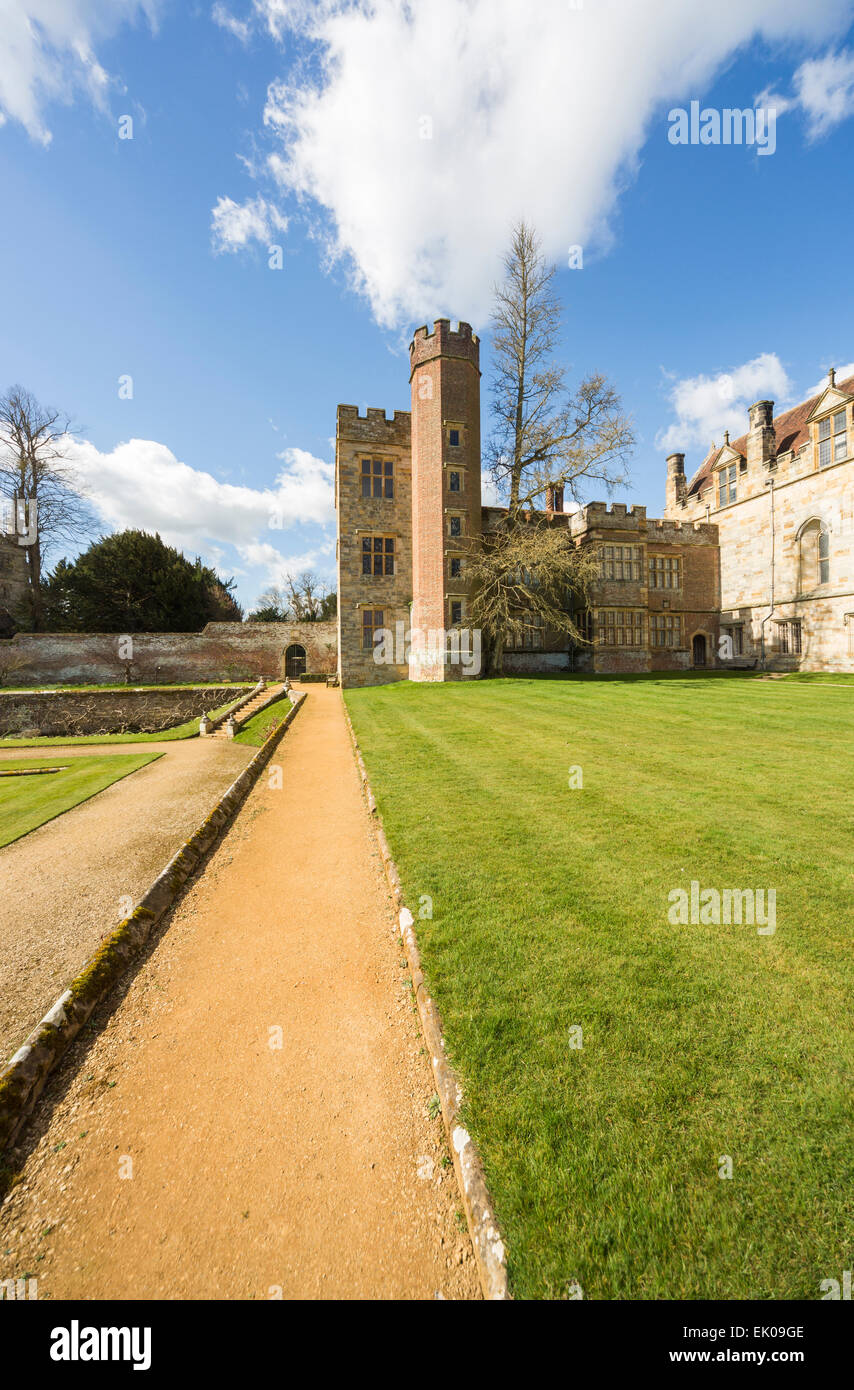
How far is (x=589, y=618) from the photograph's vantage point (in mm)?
26094

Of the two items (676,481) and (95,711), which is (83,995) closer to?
(95,711)

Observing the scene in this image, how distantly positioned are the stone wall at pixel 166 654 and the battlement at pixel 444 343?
1534 centimetres

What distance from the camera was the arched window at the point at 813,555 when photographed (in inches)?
909

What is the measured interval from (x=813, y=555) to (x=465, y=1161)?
2967cm

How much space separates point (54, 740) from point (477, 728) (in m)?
13.6

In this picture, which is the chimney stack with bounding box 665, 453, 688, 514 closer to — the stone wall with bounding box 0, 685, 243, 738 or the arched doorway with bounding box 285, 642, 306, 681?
the arched doorway with bounding box 285, 642, 306, 681

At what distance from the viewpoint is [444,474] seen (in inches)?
912

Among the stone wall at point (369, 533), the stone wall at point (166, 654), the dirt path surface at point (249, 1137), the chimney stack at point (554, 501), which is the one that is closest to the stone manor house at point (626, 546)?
the stone wall at point (369, 533)

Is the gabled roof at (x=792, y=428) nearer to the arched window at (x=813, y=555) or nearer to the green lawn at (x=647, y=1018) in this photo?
the arched window at (x=813, y=555)

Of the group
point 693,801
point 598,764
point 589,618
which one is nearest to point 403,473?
point 589,618

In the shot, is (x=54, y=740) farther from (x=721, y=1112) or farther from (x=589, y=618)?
(x=589, y=618)

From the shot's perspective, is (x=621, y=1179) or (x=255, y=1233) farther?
(x=255, y=1233)
